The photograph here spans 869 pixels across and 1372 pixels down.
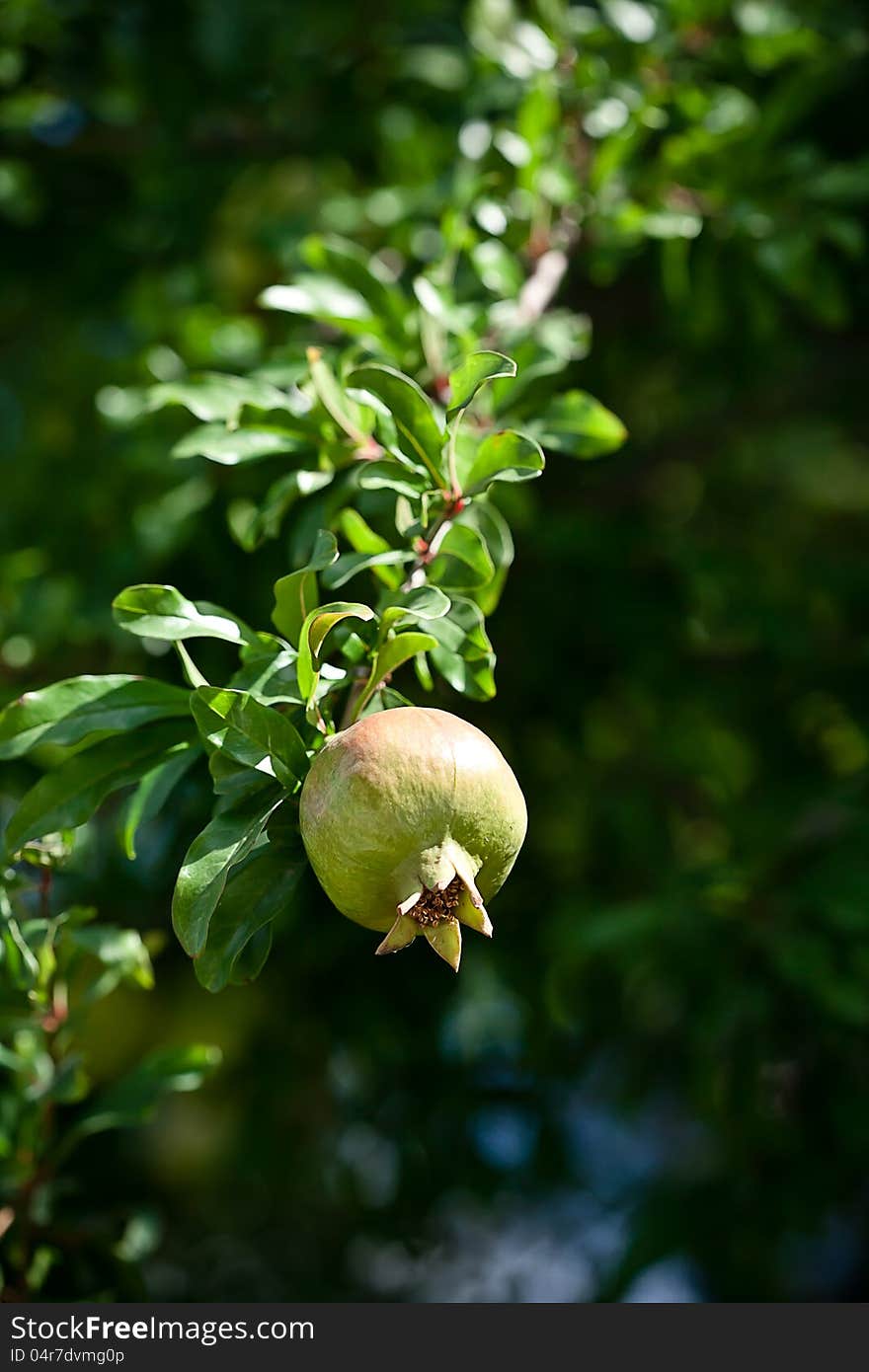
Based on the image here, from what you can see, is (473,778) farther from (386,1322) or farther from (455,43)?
(455,43)

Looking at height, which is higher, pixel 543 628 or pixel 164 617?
pixel 164 617

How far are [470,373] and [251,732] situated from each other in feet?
0.86

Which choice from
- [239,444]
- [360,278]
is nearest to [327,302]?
[360,278]

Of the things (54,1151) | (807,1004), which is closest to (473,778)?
(54,1151)

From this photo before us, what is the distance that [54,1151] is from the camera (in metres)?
1.14

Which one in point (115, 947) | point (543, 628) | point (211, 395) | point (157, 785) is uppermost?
point (211, 395)

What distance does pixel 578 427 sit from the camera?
0.96 metres

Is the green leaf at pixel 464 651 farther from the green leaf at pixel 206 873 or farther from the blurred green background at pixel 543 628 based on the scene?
A: the blurred green background at pixel 543 628

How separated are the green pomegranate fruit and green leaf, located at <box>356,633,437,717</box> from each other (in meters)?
0.05

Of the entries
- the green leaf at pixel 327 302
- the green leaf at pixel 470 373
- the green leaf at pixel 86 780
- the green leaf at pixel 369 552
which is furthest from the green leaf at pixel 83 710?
the green leaf at pixel 327 302

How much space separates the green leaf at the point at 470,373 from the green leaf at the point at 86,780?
10.3 inches

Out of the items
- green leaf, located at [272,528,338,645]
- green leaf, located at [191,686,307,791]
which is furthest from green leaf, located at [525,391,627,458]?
green leaf, located at [191,686,307,791]

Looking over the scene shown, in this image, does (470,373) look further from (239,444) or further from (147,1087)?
(147,1087)

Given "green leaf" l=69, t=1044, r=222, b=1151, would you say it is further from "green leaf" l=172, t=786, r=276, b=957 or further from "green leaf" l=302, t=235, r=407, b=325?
"green leaf" l=302, t=235, r=407, b=325
